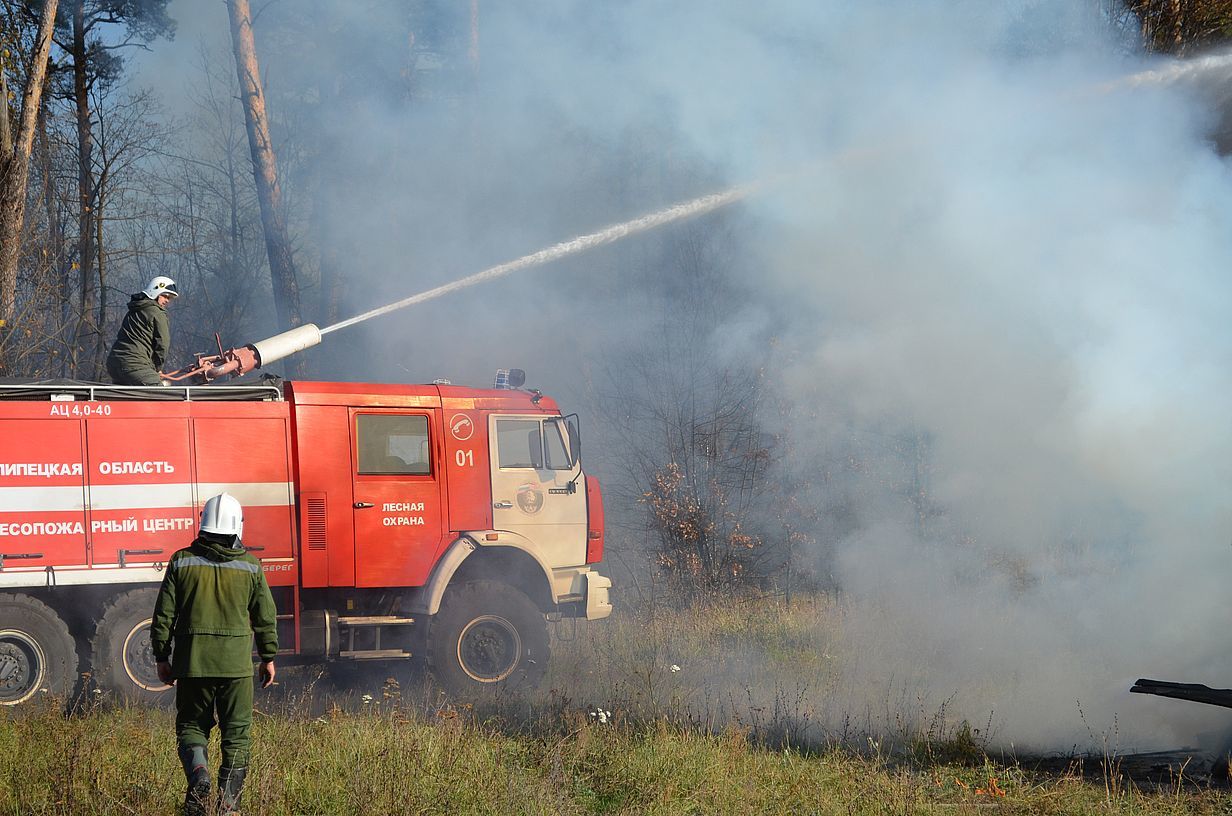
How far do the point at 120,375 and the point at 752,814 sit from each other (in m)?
6.33

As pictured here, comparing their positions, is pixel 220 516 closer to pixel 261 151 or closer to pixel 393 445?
pixel 393 445

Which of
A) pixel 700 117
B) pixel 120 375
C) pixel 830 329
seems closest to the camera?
pixel 120 375

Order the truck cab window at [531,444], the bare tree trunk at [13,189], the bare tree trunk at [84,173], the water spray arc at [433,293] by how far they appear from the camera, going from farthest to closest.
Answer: the bare tree trunk at [84,173]
the bare tree trunk at [13,189]
the truck cab window at [531,444]
the water spray arc at [433,293]

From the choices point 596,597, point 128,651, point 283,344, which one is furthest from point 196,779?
point 283,344

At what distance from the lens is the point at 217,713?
5441mm

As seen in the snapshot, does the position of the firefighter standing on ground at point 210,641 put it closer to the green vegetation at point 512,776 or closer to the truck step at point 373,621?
the green vegetation at point 512,776

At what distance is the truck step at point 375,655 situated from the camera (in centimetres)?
902

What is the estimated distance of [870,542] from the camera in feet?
42.0

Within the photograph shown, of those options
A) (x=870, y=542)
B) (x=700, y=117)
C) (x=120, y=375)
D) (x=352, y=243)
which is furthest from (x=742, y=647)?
(x=352, y=243)

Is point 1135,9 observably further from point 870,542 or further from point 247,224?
point 247,224

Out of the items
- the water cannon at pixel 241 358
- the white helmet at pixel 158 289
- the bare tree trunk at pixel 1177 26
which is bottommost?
the water cannon at pixel 241 358

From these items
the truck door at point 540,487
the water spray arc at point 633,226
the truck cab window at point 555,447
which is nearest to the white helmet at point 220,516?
the truck door at point 540,487

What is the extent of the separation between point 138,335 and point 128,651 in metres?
2.62

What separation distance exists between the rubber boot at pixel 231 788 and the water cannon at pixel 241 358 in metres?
4.84
